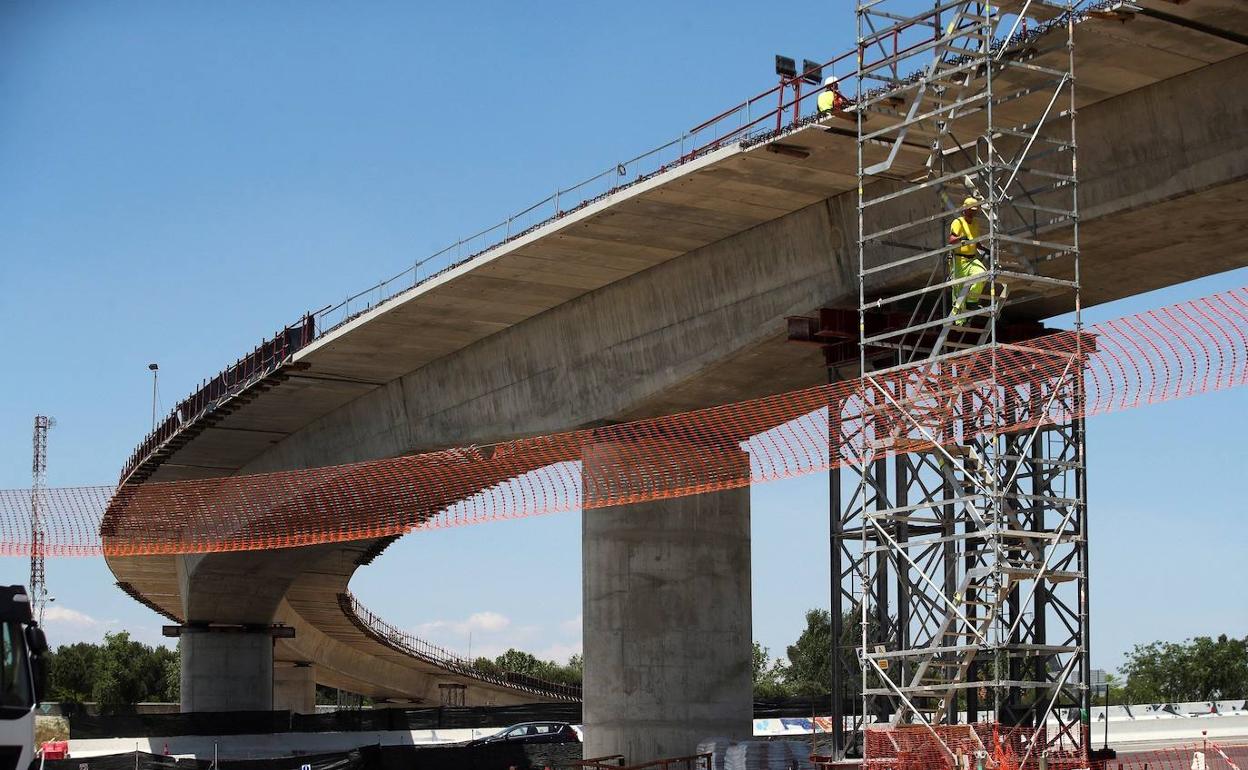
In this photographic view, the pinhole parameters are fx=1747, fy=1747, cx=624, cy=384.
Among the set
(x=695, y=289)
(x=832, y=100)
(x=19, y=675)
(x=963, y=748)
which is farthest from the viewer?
(x=695, y=289)

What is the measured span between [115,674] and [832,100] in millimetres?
121200

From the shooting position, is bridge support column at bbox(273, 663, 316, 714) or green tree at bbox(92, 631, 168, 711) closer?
bridge support column at bbox(273, 663, 316, 714)

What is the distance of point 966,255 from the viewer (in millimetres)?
24172

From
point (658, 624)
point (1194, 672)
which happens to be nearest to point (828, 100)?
point (658, 624)

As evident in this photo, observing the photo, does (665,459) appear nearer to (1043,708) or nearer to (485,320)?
(485,320)

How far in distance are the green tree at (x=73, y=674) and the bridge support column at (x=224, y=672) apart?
78348 mm

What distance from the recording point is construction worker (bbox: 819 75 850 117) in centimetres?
2547

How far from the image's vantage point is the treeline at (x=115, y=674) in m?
135

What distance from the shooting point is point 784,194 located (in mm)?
28625

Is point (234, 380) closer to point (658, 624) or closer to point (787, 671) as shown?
point (658, 624)

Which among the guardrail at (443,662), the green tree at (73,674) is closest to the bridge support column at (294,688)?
the guardrail at (443,662)

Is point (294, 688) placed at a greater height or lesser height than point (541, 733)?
greater

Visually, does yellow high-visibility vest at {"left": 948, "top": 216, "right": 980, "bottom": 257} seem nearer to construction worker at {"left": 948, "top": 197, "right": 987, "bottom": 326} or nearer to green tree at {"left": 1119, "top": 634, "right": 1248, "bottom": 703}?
construction worker at {"left": 948, "top": 197, "right": 987, "bottom": 326}

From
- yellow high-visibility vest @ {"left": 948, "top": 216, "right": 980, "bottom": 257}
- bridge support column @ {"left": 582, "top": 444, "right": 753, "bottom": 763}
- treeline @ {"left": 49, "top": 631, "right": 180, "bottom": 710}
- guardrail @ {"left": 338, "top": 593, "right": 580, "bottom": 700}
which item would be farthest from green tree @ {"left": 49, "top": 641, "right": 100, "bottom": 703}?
yellow high-visibility vest @ {"left": 948, "top": 216, "right": 980, "bottom": 257}
